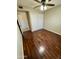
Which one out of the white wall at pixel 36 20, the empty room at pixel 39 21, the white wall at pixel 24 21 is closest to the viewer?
the empty room at pixel 39 21

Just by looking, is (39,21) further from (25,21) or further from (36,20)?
(25,21)

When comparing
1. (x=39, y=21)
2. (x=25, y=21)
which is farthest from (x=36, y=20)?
(x=25, y=21)

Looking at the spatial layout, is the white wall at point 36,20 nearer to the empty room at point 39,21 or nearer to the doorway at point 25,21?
the empty room at point 39,21

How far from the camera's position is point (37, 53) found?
4.34 m

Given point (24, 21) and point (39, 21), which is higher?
point (24, 21)

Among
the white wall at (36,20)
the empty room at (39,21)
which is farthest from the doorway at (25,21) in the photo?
the white wall at (36,20)

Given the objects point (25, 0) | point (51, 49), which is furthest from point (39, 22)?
point (51, 49)

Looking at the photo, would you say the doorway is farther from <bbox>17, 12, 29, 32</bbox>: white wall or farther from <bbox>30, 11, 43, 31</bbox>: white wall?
<bbox>30, 11, 43, 31</bbox>: white wall

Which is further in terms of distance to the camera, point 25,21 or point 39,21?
point 39,21

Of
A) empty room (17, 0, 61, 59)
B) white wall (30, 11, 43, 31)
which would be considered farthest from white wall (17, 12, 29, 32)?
white wall (30, 11, 43, 31)

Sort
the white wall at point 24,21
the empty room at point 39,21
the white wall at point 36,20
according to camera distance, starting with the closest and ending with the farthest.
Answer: the empty room at point 39,21 → the white wall at point 24,21 → the white wall at point 36,20

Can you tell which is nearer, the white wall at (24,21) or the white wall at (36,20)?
the white wall at (24,21)

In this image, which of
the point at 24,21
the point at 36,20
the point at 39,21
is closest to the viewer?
the point at 24,21
